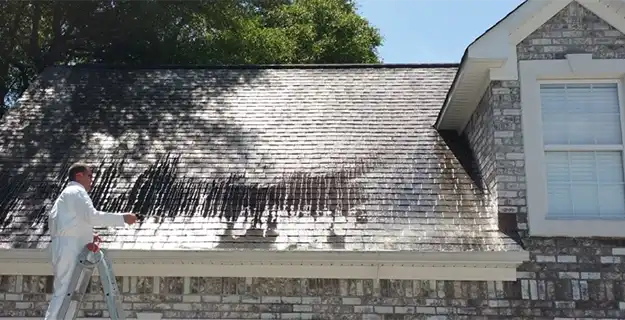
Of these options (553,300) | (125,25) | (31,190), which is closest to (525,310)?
(553,300)

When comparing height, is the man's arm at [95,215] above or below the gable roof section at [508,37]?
below

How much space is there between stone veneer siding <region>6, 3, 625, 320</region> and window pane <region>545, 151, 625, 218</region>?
1.19ft

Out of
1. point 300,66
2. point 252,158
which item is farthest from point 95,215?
point 300,66

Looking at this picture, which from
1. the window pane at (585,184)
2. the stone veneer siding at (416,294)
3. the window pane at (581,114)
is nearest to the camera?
the stone veneer siding at (416,294)

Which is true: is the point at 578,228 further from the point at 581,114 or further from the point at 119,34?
the point at 119,34

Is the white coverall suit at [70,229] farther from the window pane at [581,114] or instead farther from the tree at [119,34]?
the tree at [119,34]

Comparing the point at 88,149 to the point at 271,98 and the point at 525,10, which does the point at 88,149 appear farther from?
the point at 525,10

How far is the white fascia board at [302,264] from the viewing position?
710cm

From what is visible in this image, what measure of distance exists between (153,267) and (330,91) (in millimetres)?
4770

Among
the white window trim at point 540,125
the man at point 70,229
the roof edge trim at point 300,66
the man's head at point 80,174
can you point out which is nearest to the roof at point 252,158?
the roof edge trim at point 300,66

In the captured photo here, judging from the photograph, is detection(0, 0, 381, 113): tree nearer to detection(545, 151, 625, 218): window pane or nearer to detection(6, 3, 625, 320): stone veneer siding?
detection(6, 3, 625, 320): stone veneer siding

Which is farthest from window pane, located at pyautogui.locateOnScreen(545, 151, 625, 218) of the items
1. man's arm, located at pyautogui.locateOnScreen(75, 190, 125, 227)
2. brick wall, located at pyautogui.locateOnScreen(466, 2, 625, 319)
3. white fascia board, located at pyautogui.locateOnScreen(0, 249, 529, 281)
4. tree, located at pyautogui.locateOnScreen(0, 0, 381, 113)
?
tree, located at pyautogui.locateOnScreen(0, 0, 381, 113)

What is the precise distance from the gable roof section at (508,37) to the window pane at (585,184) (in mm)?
1200

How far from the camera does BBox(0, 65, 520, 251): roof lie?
7582mm
